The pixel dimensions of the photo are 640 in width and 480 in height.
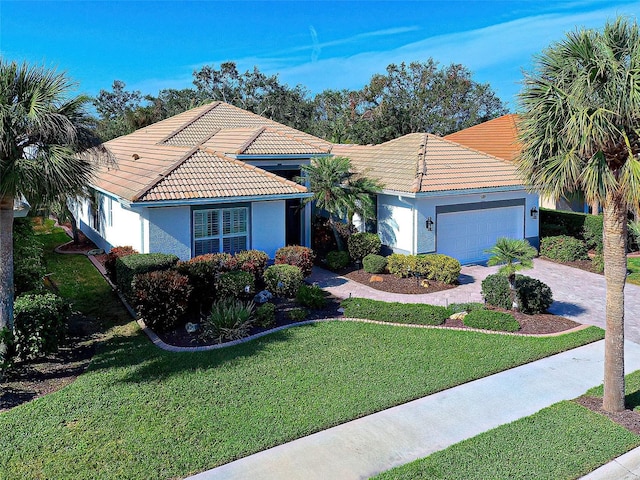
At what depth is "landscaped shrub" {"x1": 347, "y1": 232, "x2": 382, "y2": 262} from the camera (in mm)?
19750

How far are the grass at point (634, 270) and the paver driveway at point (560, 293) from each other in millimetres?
666

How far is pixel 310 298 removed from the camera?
→ 47.3 ft

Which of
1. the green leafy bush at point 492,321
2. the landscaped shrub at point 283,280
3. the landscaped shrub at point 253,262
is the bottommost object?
the green leafy bush at point 492,321

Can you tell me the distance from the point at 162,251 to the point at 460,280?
9.96m

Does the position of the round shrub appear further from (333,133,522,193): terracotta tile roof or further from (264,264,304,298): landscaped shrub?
(264,264,304,298): landscaped shrub

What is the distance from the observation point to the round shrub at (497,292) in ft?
47.0

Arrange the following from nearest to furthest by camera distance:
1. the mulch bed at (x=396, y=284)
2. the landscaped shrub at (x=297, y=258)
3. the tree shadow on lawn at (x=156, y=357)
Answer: the tree shadow on lawn at (x=156, y=357), the landscaped shrub at (x=297, y=258), the mulch bed at (x=396, y=284)

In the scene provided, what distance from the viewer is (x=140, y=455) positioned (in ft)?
24.2

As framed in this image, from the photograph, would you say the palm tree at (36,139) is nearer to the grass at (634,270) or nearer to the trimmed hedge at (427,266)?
the trimmed hedge at (427,266)

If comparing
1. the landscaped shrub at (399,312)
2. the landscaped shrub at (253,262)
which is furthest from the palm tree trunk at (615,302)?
the landscaped shrub at (253,262)

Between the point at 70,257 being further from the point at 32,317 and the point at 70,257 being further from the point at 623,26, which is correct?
the point at 623,26

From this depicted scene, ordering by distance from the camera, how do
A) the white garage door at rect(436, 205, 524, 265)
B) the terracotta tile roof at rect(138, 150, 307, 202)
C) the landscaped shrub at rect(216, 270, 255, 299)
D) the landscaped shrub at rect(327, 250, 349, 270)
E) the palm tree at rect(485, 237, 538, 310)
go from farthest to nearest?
the white garage door at rect(436, 205, 524, 265)
the landscaped shrub at rect(327, 250, 349, 270)
the terracotta tile roof at rect(138, 150, 307, 202)
the landscaped shrub at rect(216, 270, 255, 299)
the palm tree at rect(485, 237, 538, 310)

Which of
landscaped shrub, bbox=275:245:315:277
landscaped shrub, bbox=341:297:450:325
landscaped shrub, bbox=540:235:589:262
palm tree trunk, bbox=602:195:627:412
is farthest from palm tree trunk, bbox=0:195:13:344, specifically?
landscaped shrub, bbox=540:235:589:262

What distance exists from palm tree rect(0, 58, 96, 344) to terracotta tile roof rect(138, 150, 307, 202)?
5.73m
